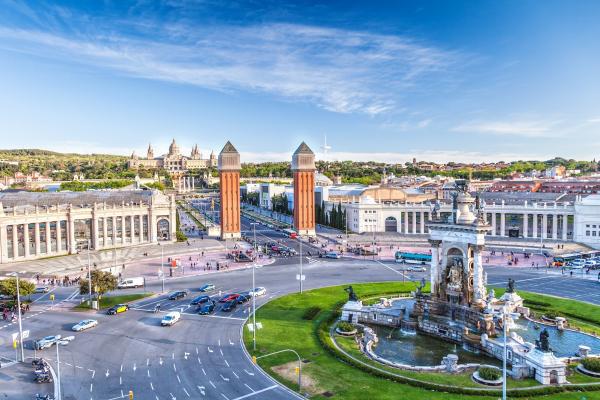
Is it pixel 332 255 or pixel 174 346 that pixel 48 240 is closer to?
pixel 332 255

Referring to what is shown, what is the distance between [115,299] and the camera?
60.6m

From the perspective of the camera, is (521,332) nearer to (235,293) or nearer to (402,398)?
(402,398)

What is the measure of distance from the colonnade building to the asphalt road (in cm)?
2653

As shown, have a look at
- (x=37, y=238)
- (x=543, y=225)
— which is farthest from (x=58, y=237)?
(x=543, y=225)

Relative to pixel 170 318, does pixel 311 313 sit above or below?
Result: below

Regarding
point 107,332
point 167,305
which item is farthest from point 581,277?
point 107,332

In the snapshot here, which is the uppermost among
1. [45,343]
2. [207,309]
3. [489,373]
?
[489,373]

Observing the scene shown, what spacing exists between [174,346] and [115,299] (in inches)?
837

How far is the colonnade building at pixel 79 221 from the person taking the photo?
8538cm

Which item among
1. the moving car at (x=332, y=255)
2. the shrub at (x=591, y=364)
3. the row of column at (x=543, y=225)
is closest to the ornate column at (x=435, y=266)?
the shrub at (x=591, y=364)

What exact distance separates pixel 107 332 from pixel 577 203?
97413mm

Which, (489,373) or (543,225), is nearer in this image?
(489,373)

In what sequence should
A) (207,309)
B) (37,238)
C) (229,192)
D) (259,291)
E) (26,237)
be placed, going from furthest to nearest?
(229,192) < (37,238) < (26,237) < (259,291) < (207,309)

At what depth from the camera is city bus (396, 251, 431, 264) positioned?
85188 millimetres
